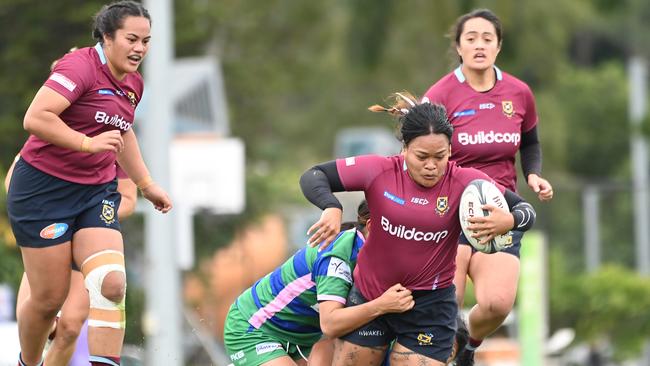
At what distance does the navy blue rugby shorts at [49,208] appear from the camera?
7836 millimetres

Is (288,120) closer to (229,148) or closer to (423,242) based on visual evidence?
(229,148)

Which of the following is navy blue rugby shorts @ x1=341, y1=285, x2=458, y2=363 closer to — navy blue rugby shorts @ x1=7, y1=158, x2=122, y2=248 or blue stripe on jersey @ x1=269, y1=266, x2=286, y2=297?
Answer: blue stripe on jersey @ x1=269, y1=266, x2=286, y2=297

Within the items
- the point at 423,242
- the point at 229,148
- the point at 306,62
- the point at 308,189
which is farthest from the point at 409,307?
the point at 306,62

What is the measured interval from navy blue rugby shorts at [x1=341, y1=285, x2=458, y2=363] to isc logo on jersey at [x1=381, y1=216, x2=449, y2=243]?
335mm

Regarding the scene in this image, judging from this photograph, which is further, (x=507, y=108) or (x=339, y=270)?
(x=507, y=108)

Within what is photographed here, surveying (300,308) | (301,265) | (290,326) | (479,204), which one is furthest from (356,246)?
(479,204)

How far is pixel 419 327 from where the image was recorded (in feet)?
25.8

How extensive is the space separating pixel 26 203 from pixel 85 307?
82 centimetres

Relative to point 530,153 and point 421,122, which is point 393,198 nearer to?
point 421,122

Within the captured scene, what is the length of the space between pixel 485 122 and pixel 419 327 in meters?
1.58

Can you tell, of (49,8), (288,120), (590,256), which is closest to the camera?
(49,8)

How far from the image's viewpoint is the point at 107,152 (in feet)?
26.0

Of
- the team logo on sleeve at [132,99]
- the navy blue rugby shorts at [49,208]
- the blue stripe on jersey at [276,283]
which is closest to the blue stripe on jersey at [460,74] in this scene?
the blue stripe on jersey at [276,283]

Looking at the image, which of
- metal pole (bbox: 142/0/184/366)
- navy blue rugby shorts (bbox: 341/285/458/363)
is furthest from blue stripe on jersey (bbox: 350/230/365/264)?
metal pole (bbox: 142/0/184/366)
